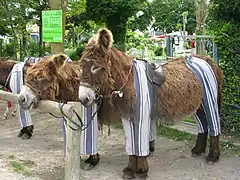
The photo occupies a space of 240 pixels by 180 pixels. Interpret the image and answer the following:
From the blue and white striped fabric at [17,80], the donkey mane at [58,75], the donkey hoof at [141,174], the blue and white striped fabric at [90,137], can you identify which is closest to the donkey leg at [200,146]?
the donkey hoof at [141,174]

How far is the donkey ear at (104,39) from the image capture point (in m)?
3.89

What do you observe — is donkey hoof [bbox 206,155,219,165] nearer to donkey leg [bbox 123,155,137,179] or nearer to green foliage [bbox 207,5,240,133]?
donkey leg [bbox 123,155,137,179]

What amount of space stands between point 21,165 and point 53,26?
297 cm

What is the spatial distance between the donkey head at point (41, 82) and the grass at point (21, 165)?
0.97 metres

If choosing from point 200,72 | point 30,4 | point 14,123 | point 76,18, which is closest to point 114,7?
point 76,18

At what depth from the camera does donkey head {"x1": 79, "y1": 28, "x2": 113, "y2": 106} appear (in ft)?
12.9

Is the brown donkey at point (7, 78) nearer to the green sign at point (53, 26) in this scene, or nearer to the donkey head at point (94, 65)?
the green sign at point (53, 26)

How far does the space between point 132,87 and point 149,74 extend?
309 millimetres

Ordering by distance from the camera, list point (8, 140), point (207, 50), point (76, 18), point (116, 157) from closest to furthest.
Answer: point (116, 157) < point (8, 140) < point (207, 50) < point (76, 18)

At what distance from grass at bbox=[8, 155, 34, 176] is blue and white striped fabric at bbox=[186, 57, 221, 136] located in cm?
248

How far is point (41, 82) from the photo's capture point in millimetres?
4496

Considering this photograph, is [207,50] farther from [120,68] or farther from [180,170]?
[120,68]

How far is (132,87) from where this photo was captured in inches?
170

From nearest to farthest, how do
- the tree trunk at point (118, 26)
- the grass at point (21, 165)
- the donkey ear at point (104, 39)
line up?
1. the donkey ear at point (104, 39)
2. the grass at point (21, 165)
3. the tree trunk at point (118, 26)
